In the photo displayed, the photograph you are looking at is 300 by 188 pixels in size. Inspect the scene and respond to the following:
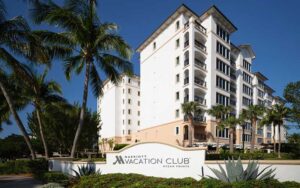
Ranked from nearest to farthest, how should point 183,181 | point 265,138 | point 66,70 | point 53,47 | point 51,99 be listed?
1. point 183,181
2. point 53,47
3. point 66,70
4. point 51,99
5. point 265,138

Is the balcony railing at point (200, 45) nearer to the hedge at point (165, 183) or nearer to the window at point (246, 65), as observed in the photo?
the window at point (246, 65)

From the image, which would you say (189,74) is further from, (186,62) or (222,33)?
(222,33)

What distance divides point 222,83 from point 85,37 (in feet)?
129

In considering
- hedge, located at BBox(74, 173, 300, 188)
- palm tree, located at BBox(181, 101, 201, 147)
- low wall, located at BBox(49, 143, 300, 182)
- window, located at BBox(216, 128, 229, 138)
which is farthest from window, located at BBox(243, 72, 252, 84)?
hedge, located at BBox(74, 173, 300, 188)

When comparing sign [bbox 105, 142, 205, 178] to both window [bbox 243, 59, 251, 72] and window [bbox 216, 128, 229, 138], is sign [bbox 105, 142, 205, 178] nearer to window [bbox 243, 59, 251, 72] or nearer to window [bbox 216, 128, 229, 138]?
window [bbox 216, 128, 229, 138]

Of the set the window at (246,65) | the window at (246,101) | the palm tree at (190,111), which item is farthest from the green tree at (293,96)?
the window at (246,65)

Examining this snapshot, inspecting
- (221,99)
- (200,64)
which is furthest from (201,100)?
(200,64)

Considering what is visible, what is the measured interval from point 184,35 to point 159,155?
38939 millimetres

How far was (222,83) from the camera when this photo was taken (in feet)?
179

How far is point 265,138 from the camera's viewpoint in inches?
3250

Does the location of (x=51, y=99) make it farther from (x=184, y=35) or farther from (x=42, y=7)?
(x=184, y=35)

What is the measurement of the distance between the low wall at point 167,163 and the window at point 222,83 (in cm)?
3999

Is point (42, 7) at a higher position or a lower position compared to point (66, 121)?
higher

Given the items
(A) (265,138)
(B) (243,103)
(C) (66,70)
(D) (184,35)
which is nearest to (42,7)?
(C) (66,70)
